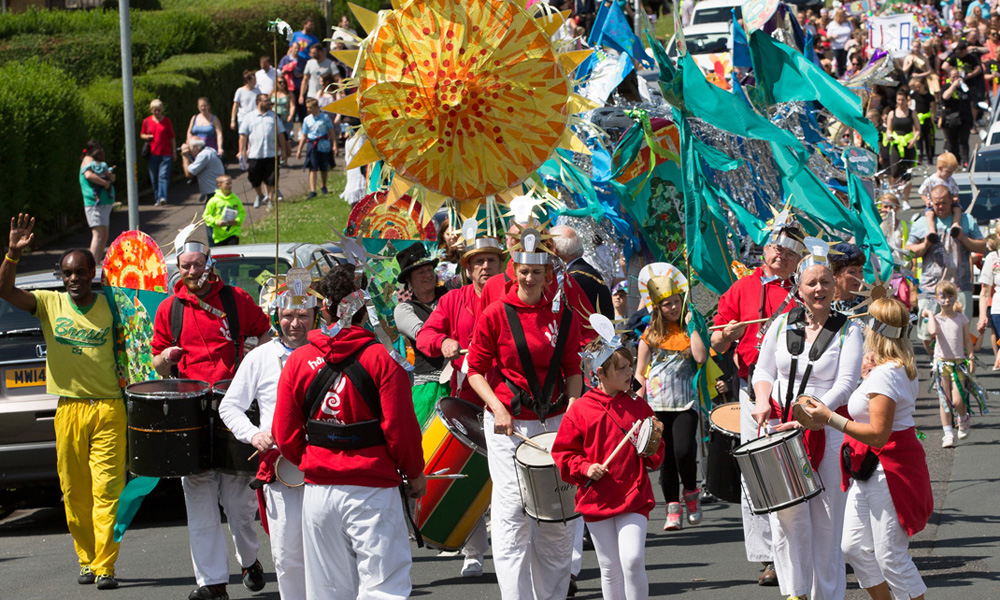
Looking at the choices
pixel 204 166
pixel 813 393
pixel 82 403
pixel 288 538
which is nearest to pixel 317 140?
pixel 204 166

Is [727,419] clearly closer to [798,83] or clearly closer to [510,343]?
[510,343]

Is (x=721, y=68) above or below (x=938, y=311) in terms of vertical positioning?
above

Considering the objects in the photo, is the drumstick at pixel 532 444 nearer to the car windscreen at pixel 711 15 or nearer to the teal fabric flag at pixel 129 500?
the teal fabric flag at pixel 129 500

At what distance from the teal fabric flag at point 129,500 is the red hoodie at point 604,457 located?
2851mm

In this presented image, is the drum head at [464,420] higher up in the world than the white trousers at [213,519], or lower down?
higher up

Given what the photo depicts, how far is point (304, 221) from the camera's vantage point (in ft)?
65.6

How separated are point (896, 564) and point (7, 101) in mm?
15216

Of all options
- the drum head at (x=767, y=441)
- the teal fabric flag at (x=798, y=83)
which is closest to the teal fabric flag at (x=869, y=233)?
the teal fabric flag at (x=798, y=83)

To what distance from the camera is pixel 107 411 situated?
7875 millimetres

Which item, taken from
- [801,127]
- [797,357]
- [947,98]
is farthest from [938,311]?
[947,98]

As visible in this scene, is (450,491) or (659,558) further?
(659,558)

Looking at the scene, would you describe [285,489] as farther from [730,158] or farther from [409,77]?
[730,158]

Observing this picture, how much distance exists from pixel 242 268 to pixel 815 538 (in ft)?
18.1

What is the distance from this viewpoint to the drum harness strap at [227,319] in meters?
7.58
